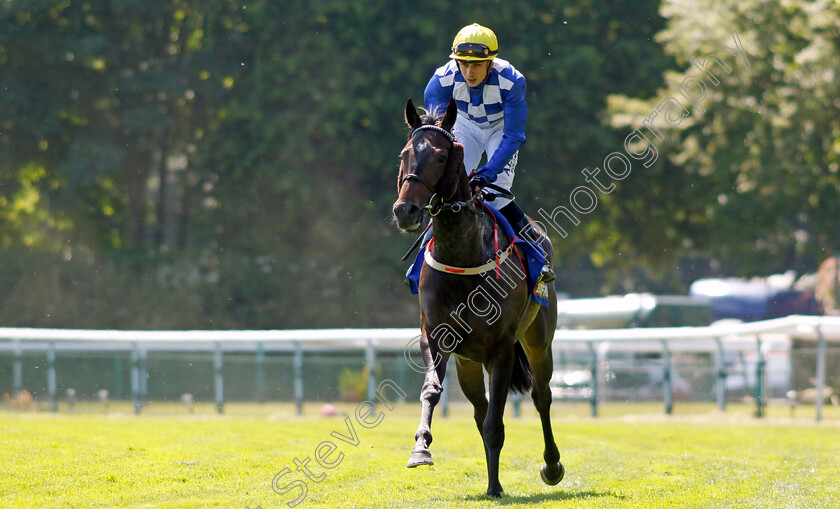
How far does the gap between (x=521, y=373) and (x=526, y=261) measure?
47.0 inches

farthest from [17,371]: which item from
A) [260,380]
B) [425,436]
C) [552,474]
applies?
[425,436]

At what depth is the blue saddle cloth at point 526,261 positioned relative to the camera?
7906mm

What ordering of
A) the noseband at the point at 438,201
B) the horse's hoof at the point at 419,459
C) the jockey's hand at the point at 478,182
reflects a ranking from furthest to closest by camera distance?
1. the jockey's hand at the point at 478,182
2. the horse's hoof at the point at 419,459
3. the noseband at the point at 438,201

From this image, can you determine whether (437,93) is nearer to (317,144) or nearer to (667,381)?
(667,381)

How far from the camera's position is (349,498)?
24.6 ft

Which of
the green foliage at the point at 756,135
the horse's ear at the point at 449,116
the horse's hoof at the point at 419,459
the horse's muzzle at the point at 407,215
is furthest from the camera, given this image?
the green foliage at the point at 756,135

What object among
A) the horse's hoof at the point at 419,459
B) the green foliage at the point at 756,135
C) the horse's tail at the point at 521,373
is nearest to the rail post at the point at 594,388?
the green foliage at the point at 756,135

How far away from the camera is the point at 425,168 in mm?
6688

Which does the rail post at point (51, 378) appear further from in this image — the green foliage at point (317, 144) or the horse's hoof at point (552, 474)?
the horse's hoof at point (552, 474)

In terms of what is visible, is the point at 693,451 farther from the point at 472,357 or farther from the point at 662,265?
the point at 662,265

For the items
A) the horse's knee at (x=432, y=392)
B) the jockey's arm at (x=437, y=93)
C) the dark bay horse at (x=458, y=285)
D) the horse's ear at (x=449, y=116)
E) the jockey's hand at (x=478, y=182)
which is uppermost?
the jockey's arm at (x=437, y=93)

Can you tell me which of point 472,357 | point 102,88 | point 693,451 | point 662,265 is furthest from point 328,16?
point 472,357

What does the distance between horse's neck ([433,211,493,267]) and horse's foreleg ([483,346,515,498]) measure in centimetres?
70

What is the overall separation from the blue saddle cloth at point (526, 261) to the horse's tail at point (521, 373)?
27.4 inches
